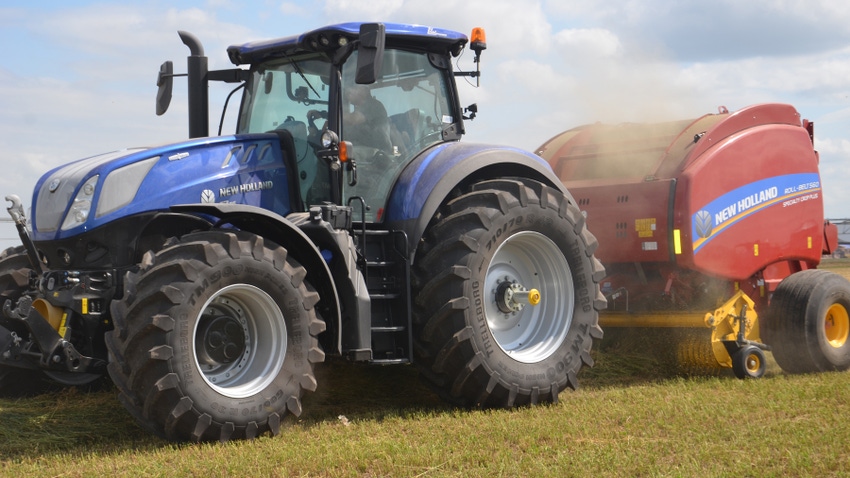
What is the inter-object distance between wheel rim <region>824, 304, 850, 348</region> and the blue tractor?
311 centimetres

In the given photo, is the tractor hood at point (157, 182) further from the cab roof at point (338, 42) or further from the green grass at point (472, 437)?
the green grass at point (472, 437)

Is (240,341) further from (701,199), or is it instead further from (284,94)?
(701,199)

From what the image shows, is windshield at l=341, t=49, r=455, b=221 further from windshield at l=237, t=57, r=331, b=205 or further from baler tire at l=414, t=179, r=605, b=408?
baler tire at l=414, t=179, r=605, b=408

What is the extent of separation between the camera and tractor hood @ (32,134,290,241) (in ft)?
19.8

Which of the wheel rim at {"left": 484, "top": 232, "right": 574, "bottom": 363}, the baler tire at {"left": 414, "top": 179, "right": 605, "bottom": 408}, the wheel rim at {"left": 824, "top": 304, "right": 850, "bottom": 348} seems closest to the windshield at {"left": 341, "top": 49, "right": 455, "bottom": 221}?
the baler tire at {"left": 414, "top": 179, "right": 605, "bottom": 408}

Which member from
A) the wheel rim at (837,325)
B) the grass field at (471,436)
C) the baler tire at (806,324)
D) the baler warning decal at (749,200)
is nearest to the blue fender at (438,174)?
the grass field at (471,436)

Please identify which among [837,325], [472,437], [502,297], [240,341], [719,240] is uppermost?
[719,240]

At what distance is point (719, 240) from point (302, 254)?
13.7ft

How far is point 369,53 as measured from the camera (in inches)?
246

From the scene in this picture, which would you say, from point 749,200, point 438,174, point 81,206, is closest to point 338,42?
point 438,174

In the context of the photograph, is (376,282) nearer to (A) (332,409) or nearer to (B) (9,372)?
(A) (332,409)

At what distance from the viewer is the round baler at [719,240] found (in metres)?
8.55

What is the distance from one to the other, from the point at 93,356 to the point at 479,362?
2.54 meters

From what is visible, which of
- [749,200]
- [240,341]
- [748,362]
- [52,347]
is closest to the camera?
[52,347]
